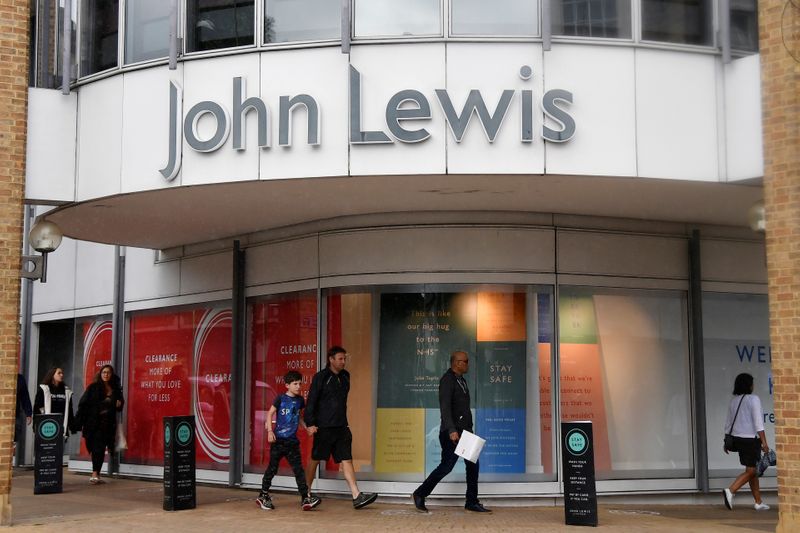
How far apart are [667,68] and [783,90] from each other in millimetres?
1504

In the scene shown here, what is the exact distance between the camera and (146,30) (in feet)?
42.9

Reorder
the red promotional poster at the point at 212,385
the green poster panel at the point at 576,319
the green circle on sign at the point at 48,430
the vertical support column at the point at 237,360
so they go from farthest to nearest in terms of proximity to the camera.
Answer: the red promotional poster at the point at 212,385 < the vertical support column at the point at 237,360 < the green circle on sign at the point at 48,430 < the green poster panel at the point at 576,319

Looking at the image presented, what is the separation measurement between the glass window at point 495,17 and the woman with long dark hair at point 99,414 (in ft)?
26.7

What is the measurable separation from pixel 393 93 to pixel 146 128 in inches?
118

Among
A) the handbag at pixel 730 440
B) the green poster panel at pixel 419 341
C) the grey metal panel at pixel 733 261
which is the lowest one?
the handbag at pixel 730 440

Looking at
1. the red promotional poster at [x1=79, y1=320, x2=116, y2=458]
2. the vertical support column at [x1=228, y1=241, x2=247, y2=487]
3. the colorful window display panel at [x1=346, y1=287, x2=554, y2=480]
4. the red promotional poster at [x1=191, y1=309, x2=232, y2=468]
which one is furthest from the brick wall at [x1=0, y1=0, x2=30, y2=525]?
the red promotional poster at [x1=79, y1=320, x2=116, y2=458]

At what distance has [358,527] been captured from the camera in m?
11.4

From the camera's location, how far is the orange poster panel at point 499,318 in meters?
13.7

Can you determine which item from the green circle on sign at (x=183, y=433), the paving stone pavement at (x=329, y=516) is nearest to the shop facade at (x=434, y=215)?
the paving stone pavement at (x=329, y=516)

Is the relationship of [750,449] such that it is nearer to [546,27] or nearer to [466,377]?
[466,377]

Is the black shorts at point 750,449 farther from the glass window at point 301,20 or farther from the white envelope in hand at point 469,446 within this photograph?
the glass window at point 301,20

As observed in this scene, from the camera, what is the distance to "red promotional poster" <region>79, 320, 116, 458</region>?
61.9ft

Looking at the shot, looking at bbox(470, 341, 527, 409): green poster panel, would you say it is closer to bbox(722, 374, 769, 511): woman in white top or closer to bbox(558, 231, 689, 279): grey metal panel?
bbox(558, 231, 689, 279): grey metal panel

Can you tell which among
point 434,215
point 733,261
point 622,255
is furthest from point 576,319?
point 733,261
